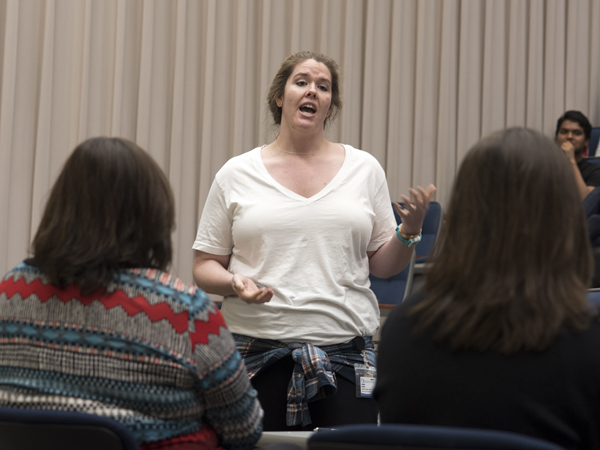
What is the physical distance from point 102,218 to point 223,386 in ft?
1.28

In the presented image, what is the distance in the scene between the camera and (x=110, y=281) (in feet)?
3.86

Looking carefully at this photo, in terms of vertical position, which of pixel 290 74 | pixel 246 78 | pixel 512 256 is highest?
pixel 246 78

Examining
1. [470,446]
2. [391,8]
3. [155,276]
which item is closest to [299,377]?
[155,276]

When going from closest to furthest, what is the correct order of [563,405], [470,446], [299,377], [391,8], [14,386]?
[470,446] < [563,405] < [14,386] < [299,377] < [391,8]

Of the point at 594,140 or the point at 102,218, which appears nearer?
the point at 102,218

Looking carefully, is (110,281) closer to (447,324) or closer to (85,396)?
(85,396)

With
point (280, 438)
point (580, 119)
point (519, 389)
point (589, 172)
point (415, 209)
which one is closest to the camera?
point (519, 389)

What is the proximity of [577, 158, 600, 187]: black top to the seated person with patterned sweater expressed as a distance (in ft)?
13.1

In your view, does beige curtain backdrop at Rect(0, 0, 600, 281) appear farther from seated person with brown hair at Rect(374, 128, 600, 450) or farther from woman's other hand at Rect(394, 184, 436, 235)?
seated person with brown hair at Rect(374, 128, 600, 450)

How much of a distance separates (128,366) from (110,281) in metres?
0.16

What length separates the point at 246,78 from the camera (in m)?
4.66

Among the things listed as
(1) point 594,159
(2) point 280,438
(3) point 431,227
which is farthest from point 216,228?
(1) point 594,159

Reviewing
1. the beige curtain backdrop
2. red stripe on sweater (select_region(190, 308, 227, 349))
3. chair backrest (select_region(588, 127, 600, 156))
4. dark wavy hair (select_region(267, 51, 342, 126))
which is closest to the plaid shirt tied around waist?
red stripe on sweater (select_region(190, 308, 227, 349))

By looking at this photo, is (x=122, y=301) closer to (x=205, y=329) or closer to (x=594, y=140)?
(x=205, y=329)
